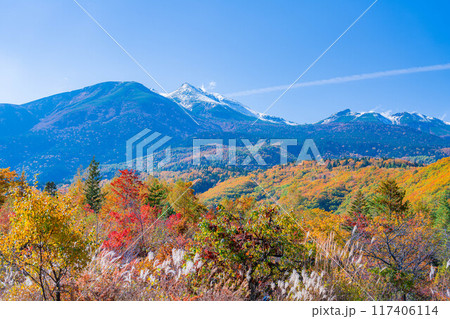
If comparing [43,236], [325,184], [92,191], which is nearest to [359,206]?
[92,191]

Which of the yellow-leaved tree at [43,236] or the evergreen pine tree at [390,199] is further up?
the yellow-leaved tree at [43,236]

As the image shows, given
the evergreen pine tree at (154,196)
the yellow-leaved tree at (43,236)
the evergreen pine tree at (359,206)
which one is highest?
the yellow-leaved tree at (43,236)

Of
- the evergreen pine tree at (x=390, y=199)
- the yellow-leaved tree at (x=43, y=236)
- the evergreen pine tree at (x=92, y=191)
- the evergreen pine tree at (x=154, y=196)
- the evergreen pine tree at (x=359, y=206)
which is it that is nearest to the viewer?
the yellow-leaved tree at (x=43, y=236)

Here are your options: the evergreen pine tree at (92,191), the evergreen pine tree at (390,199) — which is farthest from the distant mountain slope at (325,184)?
the evergreen pine tree at (92,191)

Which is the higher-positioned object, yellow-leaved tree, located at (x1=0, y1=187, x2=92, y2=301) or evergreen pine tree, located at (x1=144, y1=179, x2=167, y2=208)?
yellow-leaved tree, located at (x1=0, y1=187, x2=92, y2=301)

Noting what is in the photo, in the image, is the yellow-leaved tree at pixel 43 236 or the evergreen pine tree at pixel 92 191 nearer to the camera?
the yellow-leaved tree at pixel 43 236

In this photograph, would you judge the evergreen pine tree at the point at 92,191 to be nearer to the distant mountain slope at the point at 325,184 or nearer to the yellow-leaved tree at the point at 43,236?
the distant mountain slope at the point at 325,184

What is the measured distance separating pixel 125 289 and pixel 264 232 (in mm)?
2987

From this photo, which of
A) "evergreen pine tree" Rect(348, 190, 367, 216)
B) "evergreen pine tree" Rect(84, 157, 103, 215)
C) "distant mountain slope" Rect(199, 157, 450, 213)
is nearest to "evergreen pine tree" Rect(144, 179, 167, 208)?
"evergreen pine tree" Rect(84, 157, 103, 215)

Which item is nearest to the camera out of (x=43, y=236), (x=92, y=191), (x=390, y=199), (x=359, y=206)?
(x=43, y=236)

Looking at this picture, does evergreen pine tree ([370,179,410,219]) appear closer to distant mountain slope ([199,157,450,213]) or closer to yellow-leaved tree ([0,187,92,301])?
distant mountain slope ([199,157,450,213])

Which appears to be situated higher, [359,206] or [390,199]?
[390,199]

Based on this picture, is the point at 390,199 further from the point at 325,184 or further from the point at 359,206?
the point at 325,184

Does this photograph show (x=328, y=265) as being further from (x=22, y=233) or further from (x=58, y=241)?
(x=22, y=233)
